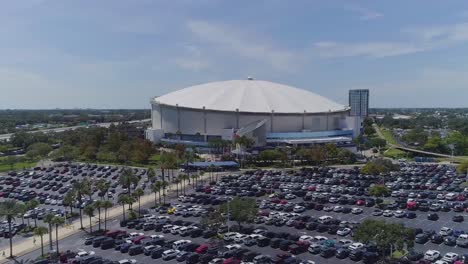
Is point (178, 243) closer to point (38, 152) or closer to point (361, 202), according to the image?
point (361, 202)

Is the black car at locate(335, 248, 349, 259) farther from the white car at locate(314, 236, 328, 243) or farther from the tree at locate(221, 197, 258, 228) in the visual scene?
the tree at locate(221, 197, 258, 228)

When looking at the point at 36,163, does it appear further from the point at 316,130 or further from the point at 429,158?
the point at 429,158

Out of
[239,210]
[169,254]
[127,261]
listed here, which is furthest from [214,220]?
[127,261]

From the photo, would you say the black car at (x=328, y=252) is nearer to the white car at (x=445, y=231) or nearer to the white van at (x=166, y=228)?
the white car at (x=445, y=231)

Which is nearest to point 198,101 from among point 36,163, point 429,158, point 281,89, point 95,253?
point 281,89

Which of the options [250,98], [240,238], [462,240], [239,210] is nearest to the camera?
[462,240]

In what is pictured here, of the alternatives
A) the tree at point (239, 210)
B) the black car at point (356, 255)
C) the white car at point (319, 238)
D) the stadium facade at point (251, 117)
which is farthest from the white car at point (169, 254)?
the stadium facade at point (251, 117)

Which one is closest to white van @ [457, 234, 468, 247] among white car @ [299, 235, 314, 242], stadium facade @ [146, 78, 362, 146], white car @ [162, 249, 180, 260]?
white car @ [299, 235, 314, 242]
